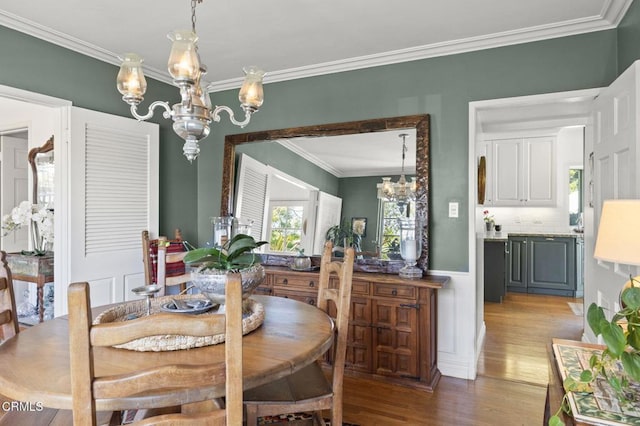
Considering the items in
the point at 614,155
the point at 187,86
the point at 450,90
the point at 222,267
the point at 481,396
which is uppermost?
the point at 450,90

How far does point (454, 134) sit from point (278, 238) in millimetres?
1879

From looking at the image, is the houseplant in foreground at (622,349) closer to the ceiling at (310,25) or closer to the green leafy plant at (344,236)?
the ceiling at (310,25)

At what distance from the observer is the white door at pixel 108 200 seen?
3.04 metres

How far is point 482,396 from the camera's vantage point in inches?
107

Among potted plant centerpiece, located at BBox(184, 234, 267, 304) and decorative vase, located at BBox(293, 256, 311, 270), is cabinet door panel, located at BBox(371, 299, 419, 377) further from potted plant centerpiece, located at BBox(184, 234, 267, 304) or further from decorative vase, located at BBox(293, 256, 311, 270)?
potted plant centerpiece, located at BBox(184, 234, 267, 304)

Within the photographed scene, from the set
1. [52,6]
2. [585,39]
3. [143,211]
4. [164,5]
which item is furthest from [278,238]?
[585,39]

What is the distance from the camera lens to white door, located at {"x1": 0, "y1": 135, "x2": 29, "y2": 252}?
15.8 feet

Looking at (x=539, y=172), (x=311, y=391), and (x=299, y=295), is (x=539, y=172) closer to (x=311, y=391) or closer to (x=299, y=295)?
(x=299, y=295)

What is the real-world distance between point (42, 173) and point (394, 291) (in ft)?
13.4

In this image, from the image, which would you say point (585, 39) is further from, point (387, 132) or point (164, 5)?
point (164, 5)

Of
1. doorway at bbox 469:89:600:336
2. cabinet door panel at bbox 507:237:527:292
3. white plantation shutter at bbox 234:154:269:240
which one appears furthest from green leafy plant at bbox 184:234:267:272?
cabinet door panel at bbox 507:237:527:292

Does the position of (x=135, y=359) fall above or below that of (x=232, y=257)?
below

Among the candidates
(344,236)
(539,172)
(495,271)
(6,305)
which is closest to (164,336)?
(6,305)

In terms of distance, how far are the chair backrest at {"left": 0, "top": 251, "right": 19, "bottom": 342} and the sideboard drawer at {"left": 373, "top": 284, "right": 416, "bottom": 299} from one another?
7.34 ft
